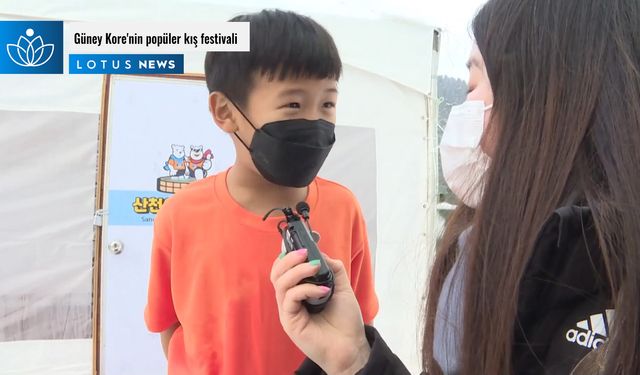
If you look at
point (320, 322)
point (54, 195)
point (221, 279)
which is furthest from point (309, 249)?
point (54, 195)

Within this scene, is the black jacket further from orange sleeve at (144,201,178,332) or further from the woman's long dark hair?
orange sleeve at (144,201,178,332)

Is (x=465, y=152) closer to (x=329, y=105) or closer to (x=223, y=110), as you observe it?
(x=329, y=105)

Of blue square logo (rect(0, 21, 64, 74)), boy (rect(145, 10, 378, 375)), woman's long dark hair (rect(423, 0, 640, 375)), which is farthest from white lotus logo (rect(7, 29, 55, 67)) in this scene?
woman's long dark hair (rect(423, 0, 640, 375))

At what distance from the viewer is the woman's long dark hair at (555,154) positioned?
0.40 m

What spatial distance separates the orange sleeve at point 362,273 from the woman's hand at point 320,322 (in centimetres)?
28

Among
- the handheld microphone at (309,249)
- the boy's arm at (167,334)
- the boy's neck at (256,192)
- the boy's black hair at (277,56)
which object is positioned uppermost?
the boy's black hair at (277,56)

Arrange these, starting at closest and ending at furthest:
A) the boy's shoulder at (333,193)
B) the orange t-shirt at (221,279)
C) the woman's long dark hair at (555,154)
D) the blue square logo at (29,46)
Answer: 1. the woman's long dark hair at (555,154)
2. the orange t-shirt at (221,279)
3. the boy's shoulder at (333,193)
4. the blue square logo at (29,46)

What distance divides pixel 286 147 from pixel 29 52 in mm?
1692

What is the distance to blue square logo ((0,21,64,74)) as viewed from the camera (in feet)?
6.26

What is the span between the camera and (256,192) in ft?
2.63

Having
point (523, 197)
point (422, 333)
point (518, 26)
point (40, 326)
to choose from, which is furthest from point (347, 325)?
point (40, 326)

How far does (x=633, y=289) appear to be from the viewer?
391mm

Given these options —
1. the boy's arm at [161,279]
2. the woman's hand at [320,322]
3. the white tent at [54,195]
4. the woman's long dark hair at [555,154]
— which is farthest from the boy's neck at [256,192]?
the white tent at [54,195]

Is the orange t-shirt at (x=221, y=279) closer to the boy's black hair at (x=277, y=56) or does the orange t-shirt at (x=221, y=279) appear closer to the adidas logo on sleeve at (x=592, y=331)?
Result: the boy's black hair at (x=277, y=56)
